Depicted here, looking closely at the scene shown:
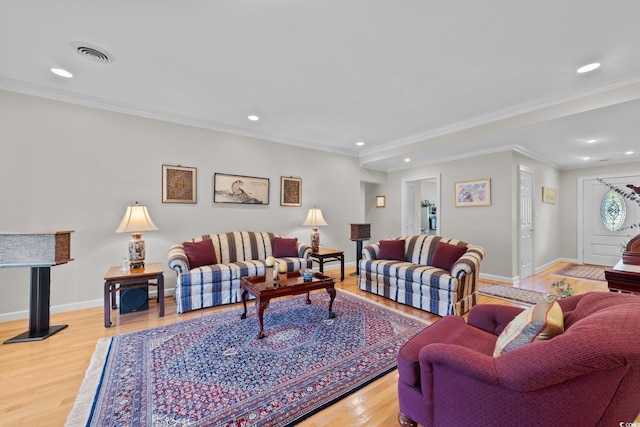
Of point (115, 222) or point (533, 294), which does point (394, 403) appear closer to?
point (533, 294)

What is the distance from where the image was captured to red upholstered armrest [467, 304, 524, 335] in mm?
1706

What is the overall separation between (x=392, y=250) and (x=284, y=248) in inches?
66.9

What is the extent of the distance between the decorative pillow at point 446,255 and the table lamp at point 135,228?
12.0ft

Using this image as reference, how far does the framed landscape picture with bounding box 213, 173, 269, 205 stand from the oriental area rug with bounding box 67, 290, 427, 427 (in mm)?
1958

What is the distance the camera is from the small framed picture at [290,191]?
→ 189 inches

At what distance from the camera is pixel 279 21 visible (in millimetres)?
1960

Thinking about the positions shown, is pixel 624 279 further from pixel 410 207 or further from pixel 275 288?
pixel 410 207

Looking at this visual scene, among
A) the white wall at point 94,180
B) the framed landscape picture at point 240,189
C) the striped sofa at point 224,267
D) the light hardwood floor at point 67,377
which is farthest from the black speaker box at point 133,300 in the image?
the framed landscape picture at point 240,189

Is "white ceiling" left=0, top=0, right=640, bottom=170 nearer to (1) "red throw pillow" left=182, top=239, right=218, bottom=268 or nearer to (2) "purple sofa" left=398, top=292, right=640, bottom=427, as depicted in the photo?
(1) "red throw pillow" left=182, top=239, right=218, bottom=268

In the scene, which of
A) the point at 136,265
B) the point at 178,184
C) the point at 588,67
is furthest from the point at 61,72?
the point at 588,67

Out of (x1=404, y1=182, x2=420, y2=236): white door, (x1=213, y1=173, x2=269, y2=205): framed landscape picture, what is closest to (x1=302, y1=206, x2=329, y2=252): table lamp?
(x1=213, y1=173, x2=269, y2=205): framed landscape picture

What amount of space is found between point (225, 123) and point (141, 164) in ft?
4.37

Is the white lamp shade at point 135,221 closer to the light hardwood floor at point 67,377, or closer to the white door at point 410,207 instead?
the light hardwood floor at point 67,377

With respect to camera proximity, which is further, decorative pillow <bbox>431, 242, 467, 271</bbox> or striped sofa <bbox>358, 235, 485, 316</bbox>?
decorative pillow <bbox>431, 242, 467, 271</bbox>
